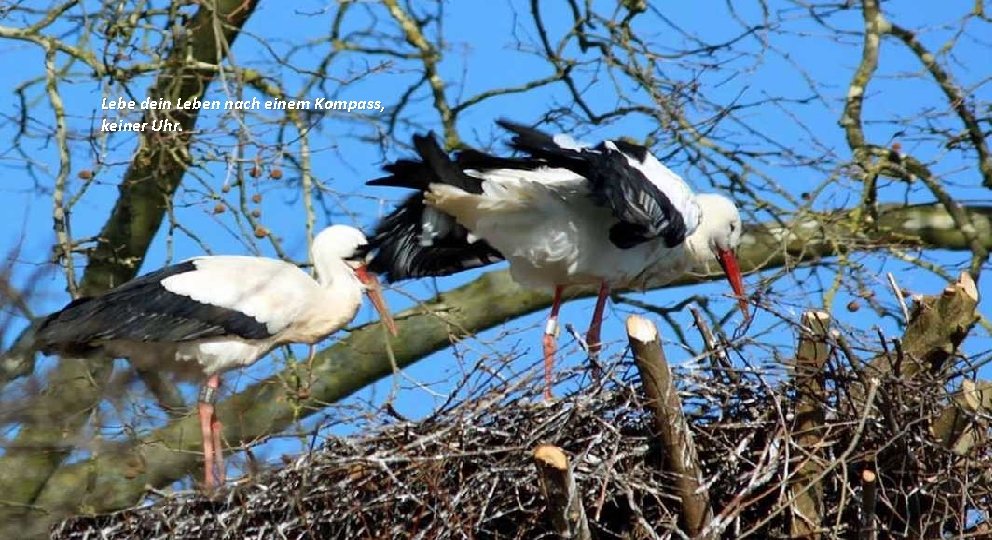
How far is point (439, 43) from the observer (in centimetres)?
882

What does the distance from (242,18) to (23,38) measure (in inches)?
42.5

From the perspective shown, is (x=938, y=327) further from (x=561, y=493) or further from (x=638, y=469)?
(x=561, y=493)

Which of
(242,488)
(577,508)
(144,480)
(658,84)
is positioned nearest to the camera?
(577,508)

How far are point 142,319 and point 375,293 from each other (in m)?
1.29

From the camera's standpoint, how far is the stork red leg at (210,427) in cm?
806

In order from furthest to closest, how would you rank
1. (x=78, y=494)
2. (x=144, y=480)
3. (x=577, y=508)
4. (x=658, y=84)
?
1. (x=658, y=84)
2. (x=144, y=480)
3. (x=78, y=494)
4. (x=577, y=508)

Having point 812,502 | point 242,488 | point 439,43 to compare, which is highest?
point 439,43

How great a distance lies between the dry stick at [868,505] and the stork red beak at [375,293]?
3.33m

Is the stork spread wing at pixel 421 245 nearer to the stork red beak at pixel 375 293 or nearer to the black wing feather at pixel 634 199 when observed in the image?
the stork red beak at pixel 375 293

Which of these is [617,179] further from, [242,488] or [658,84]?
[242,488]

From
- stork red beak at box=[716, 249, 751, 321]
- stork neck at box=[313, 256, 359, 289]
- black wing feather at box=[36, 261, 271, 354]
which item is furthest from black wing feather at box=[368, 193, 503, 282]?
stork red beak at box=[716, 249, 751, 321]

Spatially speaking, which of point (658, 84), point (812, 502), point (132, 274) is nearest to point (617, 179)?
point (658, 84)

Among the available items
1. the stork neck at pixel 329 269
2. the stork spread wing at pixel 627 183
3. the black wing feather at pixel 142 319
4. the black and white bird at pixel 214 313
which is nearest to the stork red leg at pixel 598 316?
the stork spread wing at pixel 627 183

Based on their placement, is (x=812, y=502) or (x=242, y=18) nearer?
(x=812, y=502)
